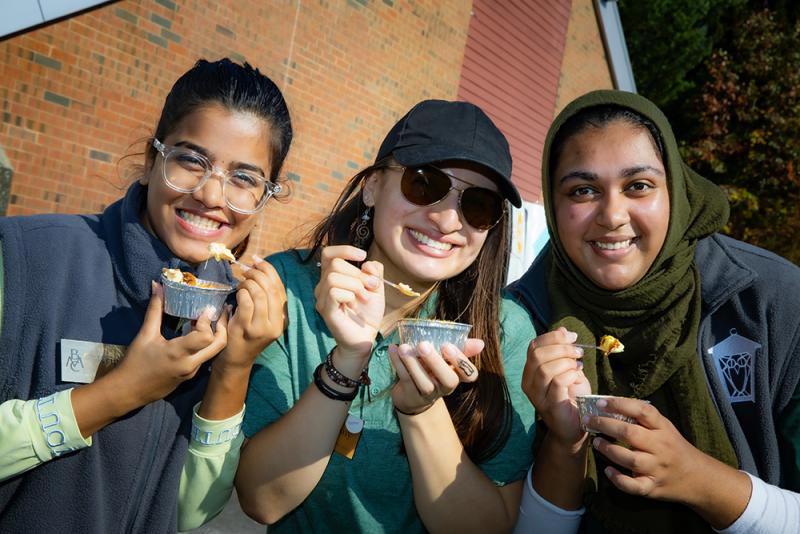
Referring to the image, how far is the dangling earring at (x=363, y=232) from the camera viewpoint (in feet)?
9.55

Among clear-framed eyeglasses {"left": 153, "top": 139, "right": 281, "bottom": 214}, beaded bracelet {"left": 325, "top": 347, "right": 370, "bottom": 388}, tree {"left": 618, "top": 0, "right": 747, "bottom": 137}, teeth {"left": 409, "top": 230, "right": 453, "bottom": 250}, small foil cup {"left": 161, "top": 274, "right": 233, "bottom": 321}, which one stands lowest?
beaded bracelet {"left": 325, "top": 347, "right": 370, "bottom": 388}

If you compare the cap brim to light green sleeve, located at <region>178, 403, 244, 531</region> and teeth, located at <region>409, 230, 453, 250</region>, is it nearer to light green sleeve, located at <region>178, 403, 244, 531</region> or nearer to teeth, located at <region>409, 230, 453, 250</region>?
teeth, located at <region>409, 230, 453, 250</region>

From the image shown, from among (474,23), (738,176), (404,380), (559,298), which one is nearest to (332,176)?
(474,23)

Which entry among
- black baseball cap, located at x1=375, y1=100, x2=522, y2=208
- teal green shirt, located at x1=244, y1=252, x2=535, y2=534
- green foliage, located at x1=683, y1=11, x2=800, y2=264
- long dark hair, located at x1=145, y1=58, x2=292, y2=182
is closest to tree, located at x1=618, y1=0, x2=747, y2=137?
green foliage, located at x1=683, y1=11, x2=800, y2=264

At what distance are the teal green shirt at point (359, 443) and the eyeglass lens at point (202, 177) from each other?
42 centimetres

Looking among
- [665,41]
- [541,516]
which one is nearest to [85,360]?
[541,516]

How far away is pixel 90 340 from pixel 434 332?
116 centimetres

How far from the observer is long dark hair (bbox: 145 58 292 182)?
8.06 ft

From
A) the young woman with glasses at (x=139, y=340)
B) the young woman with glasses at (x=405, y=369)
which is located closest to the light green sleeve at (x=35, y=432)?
the young woman with glasses at (x=139, y=340)

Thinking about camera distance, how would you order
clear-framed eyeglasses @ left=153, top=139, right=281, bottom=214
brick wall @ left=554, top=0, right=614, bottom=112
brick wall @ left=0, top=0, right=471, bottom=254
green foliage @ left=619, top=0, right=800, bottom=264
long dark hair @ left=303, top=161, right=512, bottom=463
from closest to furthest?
clear-framed eyeglasses @ left=153, top=139, right=281, bottom=214, long dark hair @ left=303, top=161, right=512, bottom=463, brick wall @ left=0, top=0, right=471, bottom=254, brick wall @ left=554, top=0, right=614, bottom=112, green foliage @ left=619, top=0, right=800, bottom=264

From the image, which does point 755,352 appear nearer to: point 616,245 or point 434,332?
point 616,245

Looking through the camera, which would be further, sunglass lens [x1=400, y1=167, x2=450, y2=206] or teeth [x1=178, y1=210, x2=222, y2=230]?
sunglass lens [x1=400, y1=167, x2=450, y2=206]

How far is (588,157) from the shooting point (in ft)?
8.86

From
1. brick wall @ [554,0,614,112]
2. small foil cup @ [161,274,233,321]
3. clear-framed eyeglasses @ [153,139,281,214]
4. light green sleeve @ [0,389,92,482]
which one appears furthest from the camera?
brick wall @ [554,0,614,112]
